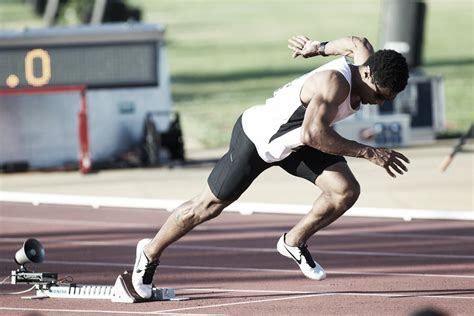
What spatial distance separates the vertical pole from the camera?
17922mm

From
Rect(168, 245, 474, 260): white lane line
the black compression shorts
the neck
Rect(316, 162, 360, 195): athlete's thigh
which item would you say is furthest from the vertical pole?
the neck

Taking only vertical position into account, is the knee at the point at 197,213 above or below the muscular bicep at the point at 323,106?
below

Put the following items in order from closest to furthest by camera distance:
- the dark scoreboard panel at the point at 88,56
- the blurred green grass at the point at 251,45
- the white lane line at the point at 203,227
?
the white lane line at the point at 203,227
the dark scoreboard panel at the point at 88,56
the blurred green grass at the point at 251,45

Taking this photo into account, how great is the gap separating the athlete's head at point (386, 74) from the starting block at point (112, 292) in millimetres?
2000

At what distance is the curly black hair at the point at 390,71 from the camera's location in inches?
331

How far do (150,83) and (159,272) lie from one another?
346 inches

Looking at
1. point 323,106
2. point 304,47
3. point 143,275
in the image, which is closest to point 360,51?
point 304,47

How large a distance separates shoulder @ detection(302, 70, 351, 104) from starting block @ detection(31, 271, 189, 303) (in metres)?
1.77

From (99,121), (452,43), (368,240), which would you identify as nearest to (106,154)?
(99,121)

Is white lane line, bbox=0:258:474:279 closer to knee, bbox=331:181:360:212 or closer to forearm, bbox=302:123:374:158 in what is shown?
knee, bbox=331:181:360:212

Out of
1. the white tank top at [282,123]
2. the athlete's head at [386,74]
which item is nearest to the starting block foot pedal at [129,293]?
the white tank top at [282,123]

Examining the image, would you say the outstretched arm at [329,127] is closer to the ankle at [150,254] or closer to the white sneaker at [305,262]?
the white sneaker at [305,262]

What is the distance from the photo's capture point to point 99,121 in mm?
19078

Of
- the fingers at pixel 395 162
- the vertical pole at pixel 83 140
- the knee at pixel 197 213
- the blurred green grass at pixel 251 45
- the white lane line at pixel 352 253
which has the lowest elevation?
the blurred green grass at pixel 251 45
